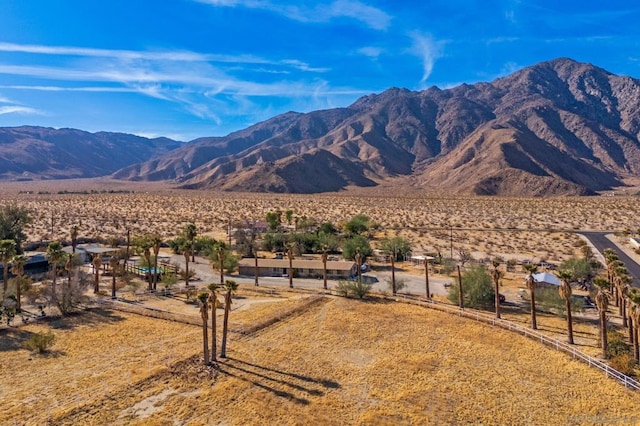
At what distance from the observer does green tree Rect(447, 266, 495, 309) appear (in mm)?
38031

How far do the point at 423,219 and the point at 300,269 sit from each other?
51.6m

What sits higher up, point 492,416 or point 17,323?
point 17,323

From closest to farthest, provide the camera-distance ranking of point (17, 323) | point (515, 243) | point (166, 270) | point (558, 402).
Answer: point (558, 402)
point (17, 323)
point (166, 270)
point (515, 243)

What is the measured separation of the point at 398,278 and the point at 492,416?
91.2ft

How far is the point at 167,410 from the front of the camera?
Result: 20797 mm

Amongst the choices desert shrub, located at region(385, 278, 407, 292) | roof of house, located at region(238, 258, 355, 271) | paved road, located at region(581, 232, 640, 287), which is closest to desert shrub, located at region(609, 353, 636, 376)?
desert shrub, located at region(385, 278, 407, 292)

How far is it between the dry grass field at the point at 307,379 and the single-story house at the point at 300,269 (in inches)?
630

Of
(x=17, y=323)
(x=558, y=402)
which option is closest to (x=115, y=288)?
(x=17, y=323)

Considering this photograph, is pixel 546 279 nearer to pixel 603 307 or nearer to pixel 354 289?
pixel 603 307

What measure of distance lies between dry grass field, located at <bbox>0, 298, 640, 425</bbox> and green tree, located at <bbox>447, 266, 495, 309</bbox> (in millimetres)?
5604

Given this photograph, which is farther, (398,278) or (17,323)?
(398,278)

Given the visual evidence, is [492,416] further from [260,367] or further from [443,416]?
[260,367]

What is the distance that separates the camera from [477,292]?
37969mm

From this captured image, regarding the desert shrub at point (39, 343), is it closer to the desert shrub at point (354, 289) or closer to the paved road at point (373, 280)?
the paved road at point (373, 280)
